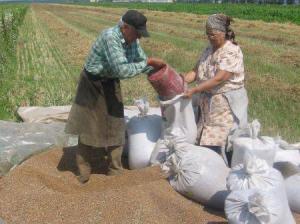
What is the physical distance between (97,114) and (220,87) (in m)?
1.05

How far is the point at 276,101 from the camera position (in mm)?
8117

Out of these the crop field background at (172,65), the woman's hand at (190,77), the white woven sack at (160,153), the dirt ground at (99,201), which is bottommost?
the crop field background at (172,65)

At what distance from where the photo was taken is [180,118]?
4629 mm

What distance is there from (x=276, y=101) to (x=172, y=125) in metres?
3.83

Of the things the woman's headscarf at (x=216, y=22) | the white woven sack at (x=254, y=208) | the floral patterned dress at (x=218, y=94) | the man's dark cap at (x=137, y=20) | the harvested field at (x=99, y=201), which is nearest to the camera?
the white woven sack at (x=254, y=208)

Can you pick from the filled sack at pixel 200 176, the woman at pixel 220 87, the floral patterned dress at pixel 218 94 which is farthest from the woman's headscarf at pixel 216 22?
the filled sack at pixel 200 176

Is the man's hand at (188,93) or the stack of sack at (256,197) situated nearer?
the stack of sack at (256,197)

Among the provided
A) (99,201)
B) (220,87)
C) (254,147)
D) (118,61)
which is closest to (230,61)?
(220,87)

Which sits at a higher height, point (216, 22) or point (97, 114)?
point (216, 22)

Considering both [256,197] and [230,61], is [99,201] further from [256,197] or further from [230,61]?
[230,61]

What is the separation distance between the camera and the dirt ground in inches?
152

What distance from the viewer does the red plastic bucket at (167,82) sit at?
175 inches

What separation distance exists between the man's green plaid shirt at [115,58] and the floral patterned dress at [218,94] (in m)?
0.53

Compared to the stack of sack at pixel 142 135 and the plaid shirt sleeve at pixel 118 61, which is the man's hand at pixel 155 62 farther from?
the stack of sack at pixel 142 135
